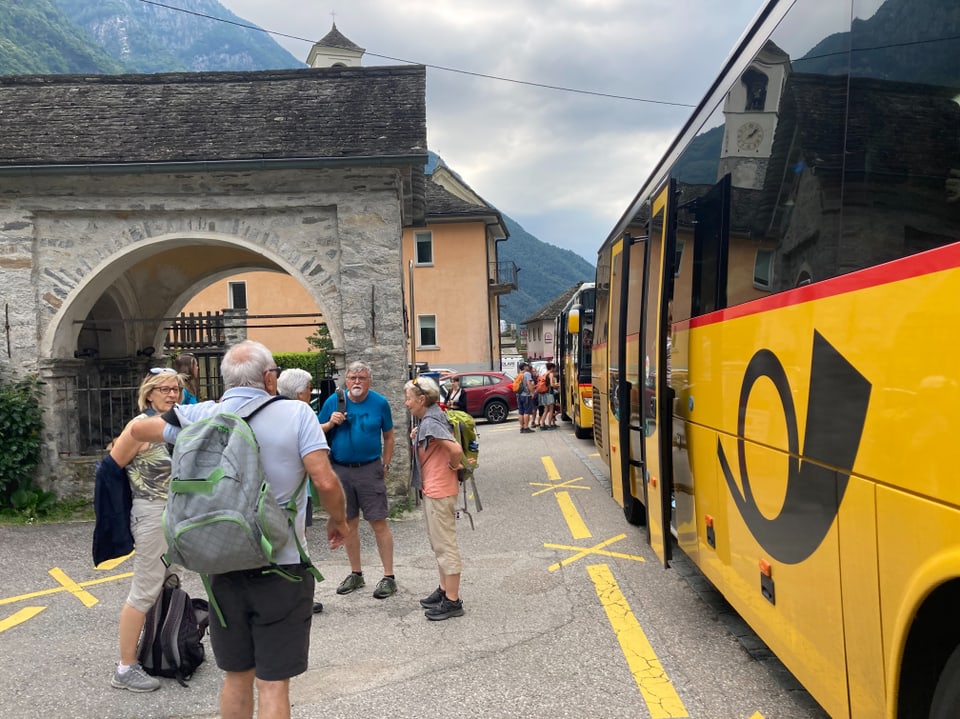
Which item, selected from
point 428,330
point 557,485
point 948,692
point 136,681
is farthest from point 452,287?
point 948,692

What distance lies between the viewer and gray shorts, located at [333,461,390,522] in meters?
5.91

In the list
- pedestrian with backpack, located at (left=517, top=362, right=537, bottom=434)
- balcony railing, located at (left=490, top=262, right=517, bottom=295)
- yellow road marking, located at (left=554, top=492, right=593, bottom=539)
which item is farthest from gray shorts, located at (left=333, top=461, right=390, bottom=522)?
balcony railing, located at (left=490, top=262, right=517, bottom=295)

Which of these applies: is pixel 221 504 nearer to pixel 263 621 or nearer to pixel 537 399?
pixel 263 621

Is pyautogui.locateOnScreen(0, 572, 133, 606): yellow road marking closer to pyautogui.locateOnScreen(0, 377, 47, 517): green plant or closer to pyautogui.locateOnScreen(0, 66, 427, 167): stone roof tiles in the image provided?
pyautogui.locateOnScreen(0, 377, 47, 517): green plant

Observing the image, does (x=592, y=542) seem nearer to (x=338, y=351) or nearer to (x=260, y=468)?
(x=338, y=351)

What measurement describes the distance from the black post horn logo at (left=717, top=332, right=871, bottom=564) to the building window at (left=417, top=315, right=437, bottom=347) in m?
31.8

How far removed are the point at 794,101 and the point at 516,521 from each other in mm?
6141

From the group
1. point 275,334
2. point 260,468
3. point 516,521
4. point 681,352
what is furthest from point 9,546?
point 275,334

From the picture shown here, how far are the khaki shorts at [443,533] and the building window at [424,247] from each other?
30.3 meters

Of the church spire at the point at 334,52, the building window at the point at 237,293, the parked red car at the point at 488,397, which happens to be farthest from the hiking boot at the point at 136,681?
the church spire at the point at 334,52

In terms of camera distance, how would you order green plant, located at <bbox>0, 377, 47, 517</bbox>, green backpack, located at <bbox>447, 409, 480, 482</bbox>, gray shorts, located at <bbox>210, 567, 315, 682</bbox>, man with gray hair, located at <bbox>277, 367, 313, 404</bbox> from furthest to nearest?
green plant, located at <bbox>0, 377, 47, 517</bbox> → green backpack, located at <bbox>447, 409, 480, 482</bbox> → man with gray hair, located at <bbox>277, 367, 313, 404</bbox> → gray shorts, located at <bbox>210, 567, 315, 682</bbox>

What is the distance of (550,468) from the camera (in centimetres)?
1252

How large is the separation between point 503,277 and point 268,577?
1463 inches

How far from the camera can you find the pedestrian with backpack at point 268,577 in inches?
119
